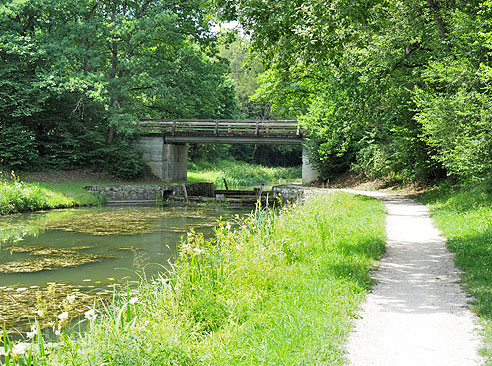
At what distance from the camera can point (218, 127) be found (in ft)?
105

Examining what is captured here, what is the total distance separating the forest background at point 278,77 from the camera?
477 inches

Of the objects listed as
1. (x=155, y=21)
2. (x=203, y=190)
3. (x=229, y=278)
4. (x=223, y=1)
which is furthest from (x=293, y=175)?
(x=229, y=278)

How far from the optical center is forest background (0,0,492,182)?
1212 centimetres

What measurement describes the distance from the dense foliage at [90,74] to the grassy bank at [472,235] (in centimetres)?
1660

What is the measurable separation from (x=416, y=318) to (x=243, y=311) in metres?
1.99

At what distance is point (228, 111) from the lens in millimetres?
55344

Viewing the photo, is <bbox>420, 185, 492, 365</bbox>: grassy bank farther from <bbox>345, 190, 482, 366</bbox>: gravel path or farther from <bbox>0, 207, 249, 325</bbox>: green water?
<bbox>0, 207, 249, 325</bbox>: green water

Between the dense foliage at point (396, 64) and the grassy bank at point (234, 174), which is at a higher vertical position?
the dense foliage at point (396, 64)

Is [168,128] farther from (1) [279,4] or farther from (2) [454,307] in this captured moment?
(2) [454,307]

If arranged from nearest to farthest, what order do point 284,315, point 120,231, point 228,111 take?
point 284,315
point 120,231
point 228,111

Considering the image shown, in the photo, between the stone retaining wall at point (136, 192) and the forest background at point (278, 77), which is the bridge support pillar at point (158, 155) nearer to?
the forest background at point (278, 77)

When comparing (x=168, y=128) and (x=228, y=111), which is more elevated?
(x=228, y=111)

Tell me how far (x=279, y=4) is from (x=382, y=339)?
23.3 ft

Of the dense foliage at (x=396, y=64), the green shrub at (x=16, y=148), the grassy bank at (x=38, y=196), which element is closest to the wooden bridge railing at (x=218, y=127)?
the green shrub at (x=16, y=148)
